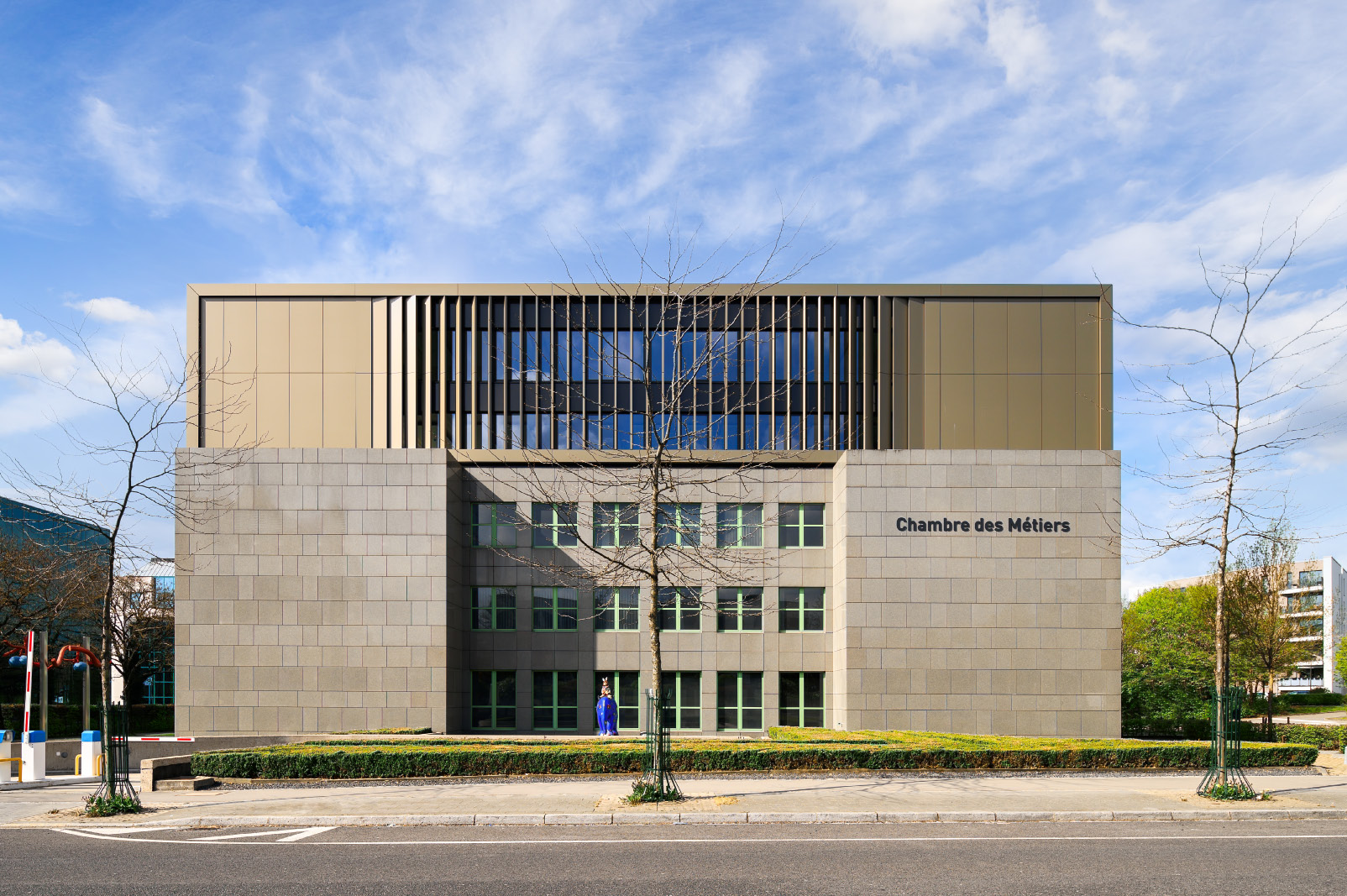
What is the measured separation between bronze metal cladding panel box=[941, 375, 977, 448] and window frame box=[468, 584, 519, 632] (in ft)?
54.6

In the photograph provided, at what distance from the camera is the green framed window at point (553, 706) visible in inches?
1318

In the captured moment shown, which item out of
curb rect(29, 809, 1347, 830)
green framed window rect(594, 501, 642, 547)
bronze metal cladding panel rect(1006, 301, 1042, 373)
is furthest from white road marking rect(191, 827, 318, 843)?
bronze metal cladding panel rect(1006, 301, 1042, 373)

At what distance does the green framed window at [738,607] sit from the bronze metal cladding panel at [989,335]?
39.0ft

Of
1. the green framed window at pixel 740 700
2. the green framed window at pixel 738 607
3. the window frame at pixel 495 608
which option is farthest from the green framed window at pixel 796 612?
the window frame at pixel 495 608

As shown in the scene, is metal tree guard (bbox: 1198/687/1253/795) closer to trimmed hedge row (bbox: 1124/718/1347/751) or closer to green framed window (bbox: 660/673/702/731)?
trimmed hedge row (bbox: 1124/718/1347/751)

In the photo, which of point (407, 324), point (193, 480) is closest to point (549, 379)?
point (407, 324)

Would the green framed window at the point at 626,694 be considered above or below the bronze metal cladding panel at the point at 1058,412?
below

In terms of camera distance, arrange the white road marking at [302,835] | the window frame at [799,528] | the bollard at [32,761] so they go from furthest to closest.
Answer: the window frame at [799,528] → the bollard at [32,761] → the white road marking at [302,835]

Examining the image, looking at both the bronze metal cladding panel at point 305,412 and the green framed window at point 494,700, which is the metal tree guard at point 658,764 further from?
the bronze metal cladding panel at point 305,412

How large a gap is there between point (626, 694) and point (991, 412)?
16.8 meters

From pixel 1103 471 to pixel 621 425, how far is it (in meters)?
17.4

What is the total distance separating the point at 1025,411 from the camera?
115ft

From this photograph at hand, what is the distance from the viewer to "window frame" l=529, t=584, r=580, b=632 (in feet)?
110

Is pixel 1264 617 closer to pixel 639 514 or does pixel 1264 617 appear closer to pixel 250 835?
pixel 639 514
